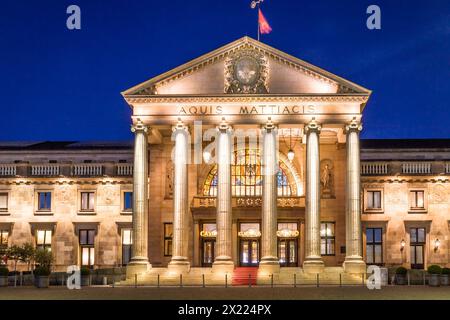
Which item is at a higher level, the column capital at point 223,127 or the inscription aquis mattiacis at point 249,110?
the inscription aquis mattiacis at point 249,110

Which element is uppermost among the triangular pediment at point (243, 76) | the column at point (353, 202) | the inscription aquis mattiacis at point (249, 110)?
the triangular pediment at point (243, 76)

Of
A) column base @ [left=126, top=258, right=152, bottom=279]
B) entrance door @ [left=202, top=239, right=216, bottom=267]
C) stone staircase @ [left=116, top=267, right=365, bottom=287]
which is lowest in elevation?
stone staircase @ [left=116, top=267, right=365, bottom=287]

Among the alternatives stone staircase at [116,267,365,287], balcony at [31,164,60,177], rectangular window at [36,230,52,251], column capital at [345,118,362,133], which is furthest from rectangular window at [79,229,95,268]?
column capital at [345,118,362,133]

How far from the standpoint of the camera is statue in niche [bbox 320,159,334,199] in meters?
78.7

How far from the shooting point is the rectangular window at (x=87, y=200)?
80500 mm

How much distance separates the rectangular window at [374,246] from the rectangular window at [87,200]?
26428 millimetres

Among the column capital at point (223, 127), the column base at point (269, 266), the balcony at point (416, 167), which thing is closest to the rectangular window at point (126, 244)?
the column capital at point (223, 127)

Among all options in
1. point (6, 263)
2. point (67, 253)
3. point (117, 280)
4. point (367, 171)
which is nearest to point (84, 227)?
point (67, 253)

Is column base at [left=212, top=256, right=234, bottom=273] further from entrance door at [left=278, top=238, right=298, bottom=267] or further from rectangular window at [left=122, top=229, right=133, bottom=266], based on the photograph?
rectangular window at [left=122, top=229, right=133, bottom=266]

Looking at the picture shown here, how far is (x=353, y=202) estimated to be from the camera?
6794 centimetres

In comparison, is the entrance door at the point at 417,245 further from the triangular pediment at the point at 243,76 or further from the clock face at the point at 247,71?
the clock face at the point at 247,71

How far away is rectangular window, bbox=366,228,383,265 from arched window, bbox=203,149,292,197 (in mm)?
8482

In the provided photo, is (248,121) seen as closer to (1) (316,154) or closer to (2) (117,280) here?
(1) (316,154)

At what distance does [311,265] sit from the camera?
67188mm
